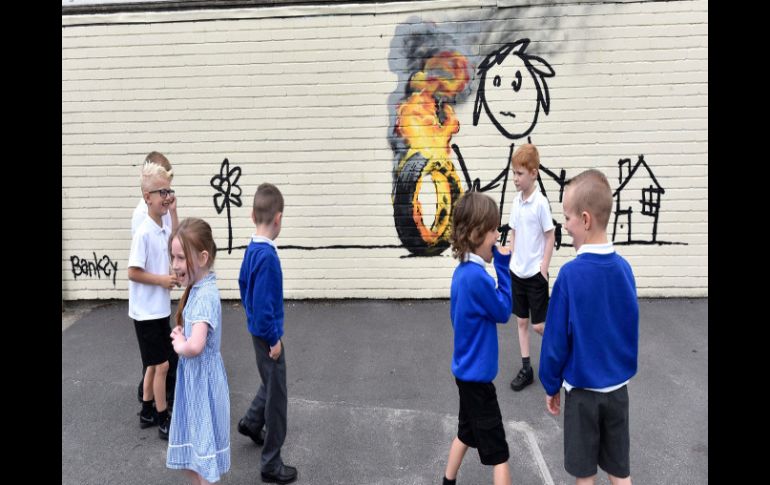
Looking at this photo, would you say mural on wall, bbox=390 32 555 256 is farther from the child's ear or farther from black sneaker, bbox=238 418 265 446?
the child's ear

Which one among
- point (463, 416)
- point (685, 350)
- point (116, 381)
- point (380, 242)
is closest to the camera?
point (463, 416)

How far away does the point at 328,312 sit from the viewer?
6266 mm

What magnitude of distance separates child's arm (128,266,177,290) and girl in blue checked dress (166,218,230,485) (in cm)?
89

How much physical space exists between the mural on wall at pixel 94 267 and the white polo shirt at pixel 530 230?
5.06 meters

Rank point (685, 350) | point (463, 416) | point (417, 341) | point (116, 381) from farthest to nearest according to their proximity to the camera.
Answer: point (417, 341), point (685, 350), point (116, 381), point (463, 416)

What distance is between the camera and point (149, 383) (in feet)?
12.3

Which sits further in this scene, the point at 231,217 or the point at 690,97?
the point at 231,217

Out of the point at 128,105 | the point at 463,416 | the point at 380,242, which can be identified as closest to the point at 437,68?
the point at 380,242

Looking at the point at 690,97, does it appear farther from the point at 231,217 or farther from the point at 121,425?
the point at 121,425

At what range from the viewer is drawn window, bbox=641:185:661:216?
6215 mm

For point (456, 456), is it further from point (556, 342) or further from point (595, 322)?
point (595, 322)

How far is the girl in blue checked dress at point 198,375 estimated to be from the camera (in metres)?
2.67

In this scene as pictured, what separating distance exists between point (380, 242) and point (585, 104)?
283 centimetres

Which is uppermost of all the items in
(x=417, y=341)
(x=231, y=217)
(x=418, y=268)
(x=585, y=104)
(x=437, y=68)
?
(x=437, y=68)
